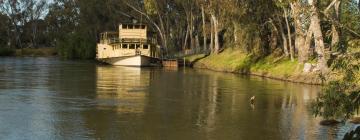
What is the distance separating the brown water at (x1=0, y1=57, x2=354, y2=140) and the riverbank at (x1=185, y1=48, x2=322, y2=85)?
5.55 m

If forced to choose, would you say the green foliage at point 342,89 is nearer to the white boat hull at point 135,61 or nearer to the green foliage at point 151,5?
the white boat hull at point 135,61

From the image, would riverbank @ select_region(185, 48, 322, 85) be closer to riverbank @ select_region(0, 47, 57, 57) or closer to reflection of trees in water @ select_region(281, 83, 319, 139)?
reflection of trees in water @ select_region(281, 83, 319, 139)

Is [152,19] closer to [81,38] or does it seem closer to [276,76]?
[81,38]

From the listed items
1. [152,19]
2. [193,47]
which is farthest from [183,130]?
[152,19]

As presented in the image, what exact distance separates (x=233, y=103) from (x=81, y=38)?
79.3m

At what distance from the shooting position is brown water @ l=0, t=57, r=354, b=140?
67.5 ft

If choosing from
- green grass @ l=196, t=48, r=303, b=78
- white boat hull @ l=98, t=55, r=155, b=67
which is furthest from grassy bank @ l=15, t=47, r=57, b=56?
green grass @ l=196, t=48, r=303, b=78

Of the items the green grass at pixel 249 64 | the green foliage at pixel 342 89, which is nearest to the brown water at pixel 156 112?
the green foliage at pixel 342 89

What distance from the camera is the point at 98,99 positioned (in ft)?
101

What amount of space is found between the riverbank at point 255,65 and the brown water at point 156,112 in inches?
218

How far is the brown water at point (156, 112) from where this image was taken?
20562 millimetres

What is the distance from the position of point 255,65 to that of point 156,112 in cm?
3275

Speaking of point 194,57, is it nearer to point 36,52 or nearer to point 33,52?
point 36,52

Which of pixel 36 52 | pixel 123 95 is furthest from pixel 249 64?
pixel 36 52
